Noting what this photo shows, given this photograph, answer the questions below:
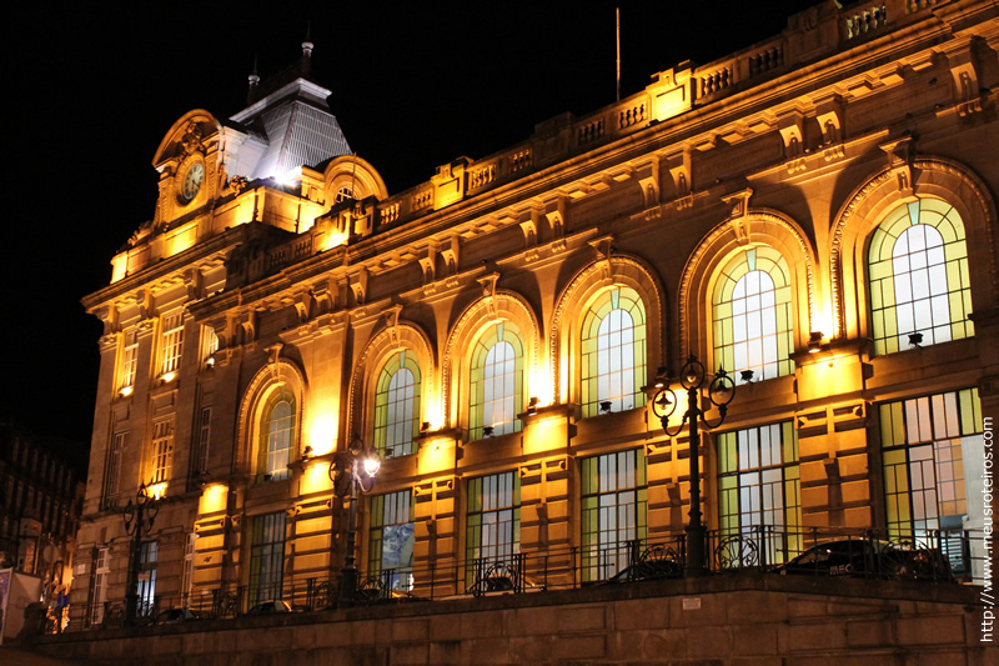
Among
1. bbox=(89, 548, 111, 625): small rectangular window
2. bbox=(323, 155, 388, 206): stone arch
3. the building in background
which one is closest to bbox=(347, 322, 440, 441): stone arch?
bbox=(323, 155, 388, 206): stone arch

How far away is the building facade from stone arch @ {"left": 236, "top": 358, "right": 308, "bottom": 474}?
4.6 inches

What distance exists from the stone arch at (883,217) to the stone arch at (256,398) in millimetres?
21140

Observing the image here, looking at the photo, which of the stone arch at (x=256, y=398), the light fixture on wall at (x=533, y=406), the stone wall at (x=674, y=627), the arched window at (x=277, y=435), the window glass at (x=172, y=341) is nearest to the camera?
the stone wall at (x=674, y=627)

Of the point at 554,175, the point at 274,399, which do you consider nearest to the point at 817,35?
the point at 554,175

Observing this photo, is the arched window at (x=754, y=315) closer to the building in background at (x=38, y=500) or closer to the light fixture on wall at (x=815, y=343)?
the light fixture on wall at (x=815, y=343)

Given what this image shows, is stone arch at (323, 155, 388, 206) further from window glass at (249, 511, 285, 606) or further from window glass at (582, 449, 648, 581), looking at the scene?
window glass at (582, 449, 648, 581)

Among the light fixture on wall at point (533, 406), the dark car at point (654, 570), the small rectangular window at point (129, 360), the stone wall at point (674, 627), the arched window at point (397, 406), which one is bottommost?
the stone wall at point (674, 627)

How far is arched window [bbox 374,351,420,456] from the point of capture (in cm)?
4019

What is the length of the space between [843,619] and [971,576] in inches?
246

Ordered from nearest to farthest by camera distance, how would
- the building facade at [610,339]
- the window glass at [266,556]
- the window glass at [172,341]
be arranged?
the building facade at [610,339]
the window glass at [266,556]
the window glass at [172,341]

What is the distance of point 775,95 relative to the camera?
31.1 metres

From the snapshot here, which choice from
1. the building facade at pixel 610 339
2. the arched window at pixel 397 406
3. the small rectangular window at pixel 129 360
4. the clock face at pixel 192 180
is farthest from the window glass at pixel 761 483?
the clock face at pixel 192 180

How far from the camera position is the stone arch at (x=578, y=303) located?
33.7 meters

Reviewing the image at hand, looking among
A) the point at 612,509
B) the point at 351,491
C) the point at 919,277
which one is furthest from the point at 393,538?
the point at 919,277
